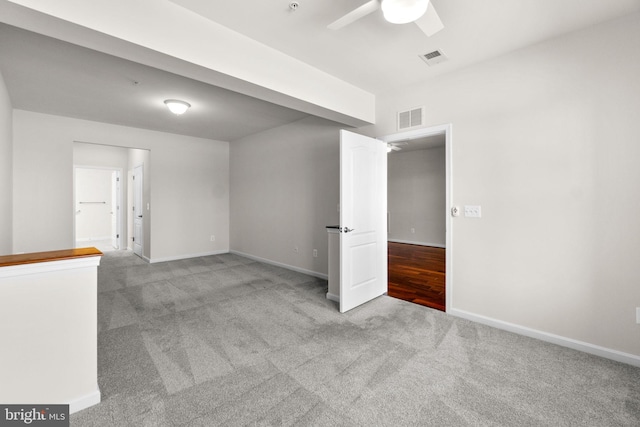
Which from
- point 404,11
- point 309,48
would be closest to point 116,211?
point 309,48

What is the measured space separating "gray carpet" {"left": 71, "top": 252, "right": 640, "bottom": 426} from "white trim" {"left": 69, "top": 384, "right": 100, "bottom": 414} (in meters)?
0.04

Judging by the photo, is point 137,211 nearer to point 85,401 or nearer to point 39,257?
point 39,257

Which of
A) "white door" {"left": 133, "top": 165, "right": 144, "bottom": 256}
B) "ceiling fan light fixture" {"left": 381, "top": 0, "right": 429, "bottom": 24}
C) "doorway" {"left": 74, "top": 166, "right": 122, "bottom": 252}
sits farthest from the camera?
"doorway" {"left": 74, "top": 166, "right": 122, "bottom": 252}

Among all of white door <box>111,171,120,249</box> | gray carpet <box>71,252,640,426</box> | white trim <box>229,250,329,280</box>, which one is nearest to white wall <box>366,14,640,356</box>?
gray carpet <box>71,252,640,426</box>

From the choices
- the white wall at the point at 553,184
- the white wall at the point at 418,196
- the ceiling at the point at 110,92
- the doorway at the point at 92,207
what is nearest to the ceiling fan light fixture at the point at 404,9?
the white wall at the point at 553,184

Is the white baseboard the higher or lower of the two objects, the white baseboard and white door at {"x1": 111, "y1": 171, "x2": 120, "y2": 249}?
the lower

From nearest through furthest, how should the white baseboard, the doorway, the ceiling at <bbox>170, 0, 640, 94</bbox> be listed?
the ceiling at <bbox>170, 0, 640, 94</bbox>, the white baseboard, the doorway

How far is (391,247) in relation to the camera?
7598 millimetres

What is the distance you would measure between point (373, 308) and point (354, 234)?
925mm

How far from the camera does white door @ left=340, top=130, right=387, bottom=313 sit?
10.4ft

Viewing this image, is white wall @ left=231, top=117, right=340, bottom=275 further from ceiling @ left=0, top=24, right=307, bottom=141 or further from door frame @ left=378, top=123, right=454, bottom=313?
door frame @ left=378, top=123, right=454, bottom=313

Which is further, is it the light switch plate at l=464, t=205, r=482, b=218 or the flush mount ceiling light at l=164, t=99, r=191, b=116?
the flush mount ceiling light at l=164, t=99, r=191, b=116

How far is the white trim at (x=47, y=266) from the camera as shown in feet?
4.82

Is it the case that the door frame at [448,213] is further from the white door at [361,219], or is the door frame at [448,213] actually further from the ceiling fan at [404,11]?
the ceiling fan at [404,11]
